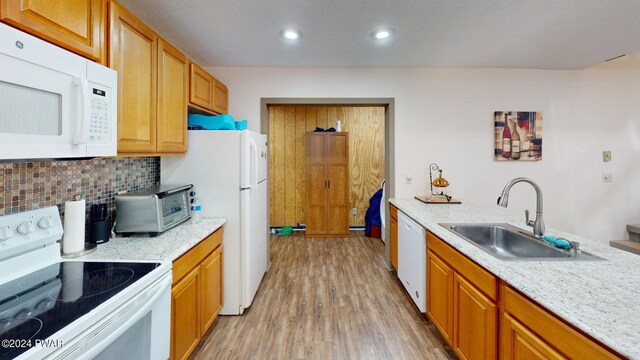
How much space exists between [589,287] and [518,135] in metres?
2.57

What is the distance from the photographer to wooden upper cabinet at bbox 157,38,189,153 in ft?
5.98

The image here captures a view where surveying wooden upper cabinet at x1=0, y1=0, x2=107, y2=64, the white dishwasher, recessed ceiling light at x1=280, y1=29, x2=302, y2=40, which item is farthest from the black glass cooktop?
recessed ceiling light at x1=280, y1=29, x2=302, y2=40

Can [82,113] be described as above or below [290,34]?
below

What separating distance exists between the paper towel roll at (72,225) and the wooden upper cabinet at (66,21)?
2.45ft

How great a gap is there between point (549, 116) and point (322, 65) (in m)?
2.68

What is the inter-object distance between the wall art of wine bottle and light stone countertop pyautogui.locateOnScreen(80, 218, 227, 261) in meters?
3.20

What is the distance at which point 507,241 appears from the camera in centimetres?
191

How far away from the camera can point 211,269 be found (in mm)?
1985

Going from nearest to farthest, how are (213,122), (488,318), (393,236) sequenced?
(488,318)
(213,122)
(393,236)

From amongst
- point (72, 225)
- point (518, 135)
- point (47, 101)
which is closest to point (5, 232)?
point (72, 225)

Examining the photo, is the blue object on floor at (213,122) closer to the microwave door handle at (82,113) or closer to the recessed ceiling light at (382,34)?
the microwave door handle at (82,113)

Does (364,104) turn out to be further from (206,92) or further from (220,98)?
(206,92)

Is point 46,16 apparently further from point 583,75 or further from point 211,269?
point 583,75

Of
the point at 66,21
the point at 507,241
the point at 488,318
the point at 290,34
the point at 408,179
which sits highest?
the point at 290,34
